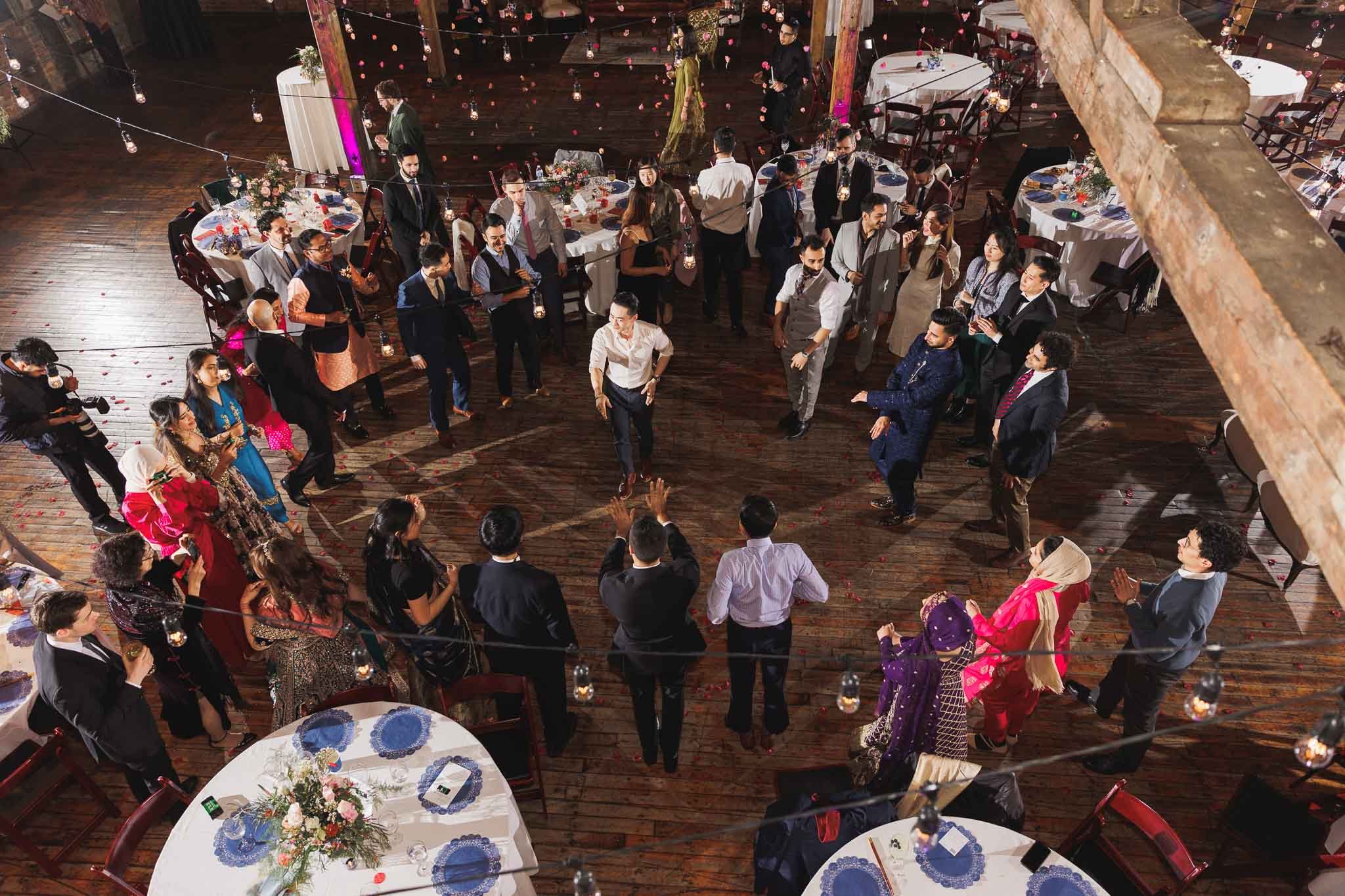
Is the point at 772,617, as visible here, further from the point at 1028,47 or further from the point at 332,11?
the point at 1028,47

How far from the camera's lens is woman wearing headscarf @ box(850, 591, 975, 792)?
3.35 m

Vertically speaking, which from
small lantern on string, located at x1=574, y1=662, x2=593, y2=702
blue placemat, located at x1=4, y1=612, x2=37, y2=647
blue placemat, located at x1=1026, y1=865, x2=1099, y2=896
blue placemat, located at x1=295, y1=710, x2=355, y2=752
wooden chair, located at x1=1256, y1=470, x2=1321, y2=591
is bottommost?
wooden chair, located at x1=1256, y1=470, x2=1321, y2=591

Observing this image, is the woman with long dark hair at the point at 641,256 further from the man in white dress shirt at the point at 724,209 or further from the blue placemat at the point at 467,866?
the blue placemat at the point at 467,866

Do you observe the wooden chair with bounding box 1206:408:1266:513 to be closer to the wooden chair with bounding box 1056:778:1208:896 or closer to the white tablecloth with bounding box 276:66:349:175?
the wooden chair with bounding box 1056:778:1208:896

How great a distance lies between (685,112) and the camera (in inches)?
347

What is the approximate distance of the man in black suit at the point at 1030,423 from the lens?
14.7 feet

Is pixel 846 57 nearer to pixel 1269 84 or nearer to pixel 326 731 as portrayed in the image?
pixel 1269 84

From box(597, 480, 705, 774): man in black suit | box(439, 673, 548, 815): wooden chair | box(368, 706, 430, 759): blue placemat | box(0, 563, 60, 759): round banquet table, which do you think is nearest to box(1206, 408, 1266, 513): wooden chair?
box(597, 480, 705, 774): man in black suit

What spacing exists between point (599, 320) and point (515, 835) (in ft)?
15.2

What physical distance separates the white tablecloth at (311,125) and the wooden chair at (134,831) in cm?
714

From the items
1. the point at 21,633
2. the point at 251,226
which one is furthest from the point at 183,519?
the point at 251,226

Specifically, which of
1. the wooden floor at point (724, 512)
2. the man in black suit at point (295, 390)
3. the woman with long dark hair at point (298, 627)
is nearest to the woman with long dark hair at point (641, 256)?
the wooden floor at point (724, 512)

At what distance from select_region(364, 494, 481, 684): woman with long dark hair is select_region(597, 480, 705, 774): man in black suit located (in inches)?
28.9

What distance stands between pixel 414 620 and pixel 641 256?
3.30 meters
